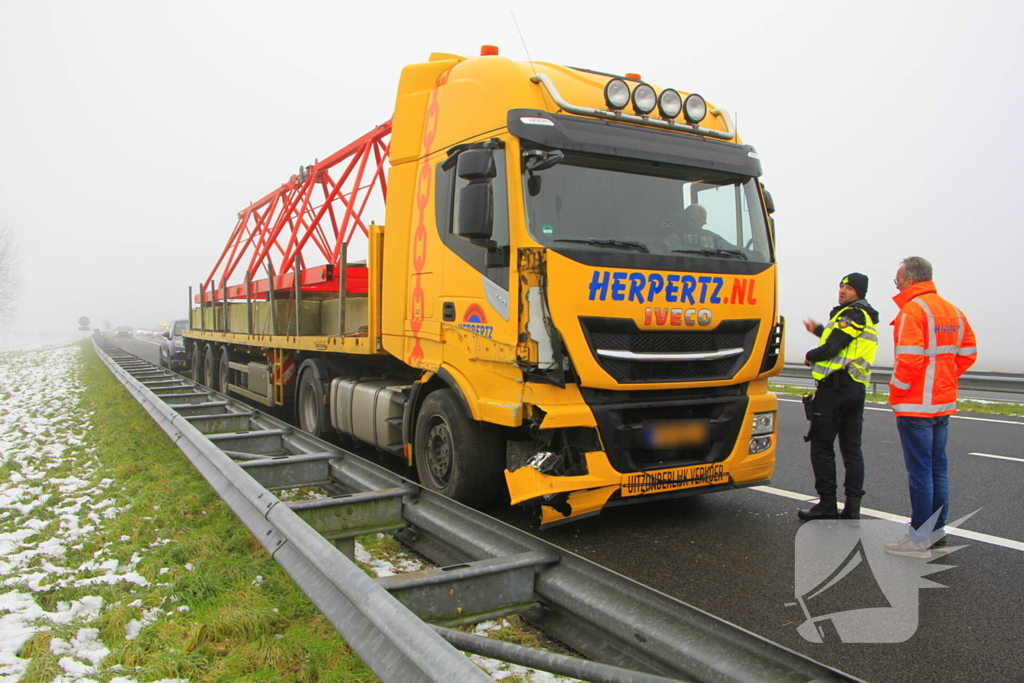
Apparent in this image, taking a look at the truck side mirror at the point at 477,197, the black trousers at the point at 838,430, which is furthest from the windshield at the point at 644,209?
the black trousers at the point at 838,430

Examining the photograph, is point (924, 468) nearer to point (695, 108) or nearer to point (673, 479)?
point (673, 479)

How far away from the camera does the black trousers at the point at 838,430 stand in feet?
15.9

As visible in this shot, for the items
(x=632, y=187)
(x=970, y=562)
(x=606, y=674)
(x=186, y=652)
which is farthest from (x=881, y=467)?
(x=186, y=652)

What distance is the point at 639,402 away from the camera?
456 cm

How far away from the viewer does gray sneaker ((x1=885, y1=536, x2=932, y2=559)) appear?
4.26 metres

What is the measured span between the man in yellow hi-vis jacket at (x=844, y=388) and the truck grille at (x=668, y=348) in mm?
490

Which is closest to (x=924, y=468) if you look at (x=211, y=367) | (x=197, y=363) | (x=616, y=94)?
(x=616, y=94)

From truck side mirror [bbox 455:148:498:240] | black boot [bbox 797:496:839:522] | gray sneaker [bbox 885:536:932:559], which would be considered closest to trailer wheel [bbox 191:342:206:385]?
truck side mirror [bbox 455:148:498:240]

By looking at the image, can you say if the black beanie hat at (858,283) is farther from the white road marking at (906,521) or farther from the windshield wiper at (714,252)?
the white road marking at (906,521)

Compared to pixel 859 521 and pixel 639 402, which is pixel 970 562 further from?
pixel 639 402

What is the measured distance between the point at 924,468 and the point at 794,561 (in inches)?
39.6

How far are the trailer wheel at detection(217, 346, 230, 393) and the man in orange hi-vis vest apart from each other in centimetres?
1161

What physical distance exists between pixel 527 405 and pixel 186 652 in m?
2.30

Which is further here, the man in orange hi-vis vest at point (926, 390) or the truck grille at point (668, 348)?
the truck grille at point (668, 348)
